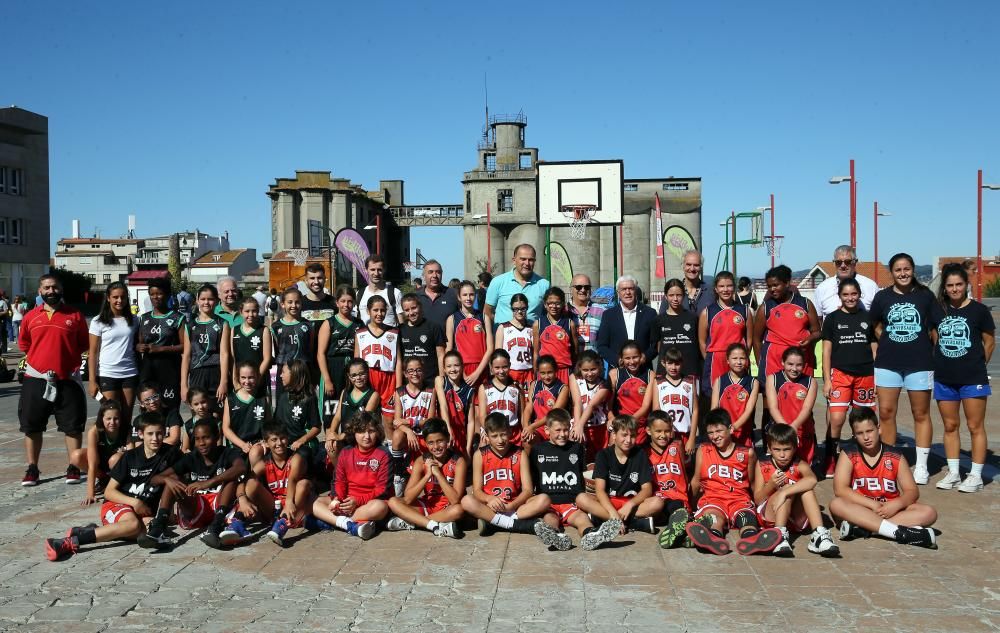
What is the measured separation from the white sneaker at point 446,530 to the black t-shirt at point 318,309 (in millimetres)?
2633

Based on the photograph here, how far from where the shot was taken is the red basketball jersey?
6594 mm

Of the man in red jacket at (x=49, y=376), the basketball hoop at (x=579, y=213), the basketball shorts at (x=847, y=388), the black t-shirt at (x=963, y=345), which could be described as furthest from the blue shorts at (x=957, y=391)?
the basketball hoop at (x=579, y=213)

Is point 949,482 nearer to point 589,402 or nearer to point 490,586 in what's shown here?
point 589,402

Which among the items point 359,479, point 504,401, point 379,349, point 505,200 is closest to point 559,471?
point 504,401

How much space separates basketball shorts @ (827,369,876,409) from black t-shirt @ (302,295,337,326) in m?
4.58

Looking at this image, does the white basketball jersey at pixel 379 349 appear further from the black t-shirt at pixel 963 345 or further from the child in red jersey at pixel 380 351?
the black t-shirt at pixel 963 345

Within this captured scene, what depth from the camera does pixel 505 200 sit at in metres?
62.6

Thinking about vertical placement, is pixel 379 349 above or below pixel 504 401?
above

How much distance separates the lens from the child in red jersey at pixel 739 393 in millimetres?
7285

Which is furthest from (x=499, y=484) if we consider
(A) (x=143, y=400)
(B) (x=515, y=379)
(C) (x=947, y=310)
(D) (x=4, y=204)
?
(D) (x=4, y=204)

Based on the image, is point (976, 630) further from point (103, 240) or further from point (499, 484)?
point (103, 240)

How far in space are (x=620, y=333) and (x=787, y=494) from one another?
246 centimetres

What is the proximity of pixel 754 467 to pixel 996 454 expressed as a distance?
156 inches

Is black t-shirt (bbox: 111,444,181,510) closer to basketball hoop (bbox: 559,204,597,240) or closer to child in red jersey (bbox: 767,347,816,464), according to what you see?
child in red jersey (bbox: 767,347,816,464)
